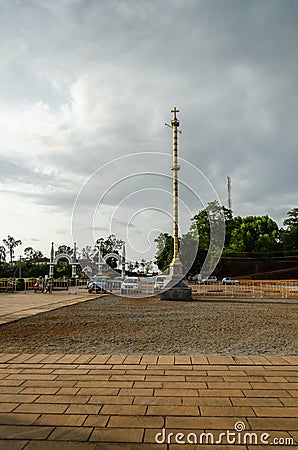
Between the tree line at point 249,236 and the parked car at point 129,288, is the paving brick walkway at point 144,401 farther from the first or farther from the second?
the tree line at point 249,236

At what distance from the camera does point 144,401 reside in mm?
3250

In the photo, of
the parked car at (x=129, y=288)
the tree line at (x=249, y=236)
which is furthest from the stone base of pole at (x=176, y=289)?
the tree line at (x=249, y=236)

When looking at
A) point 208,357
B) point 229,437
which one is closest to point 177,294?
point 208,357

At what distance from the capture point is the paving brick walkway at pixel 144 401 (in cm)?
259

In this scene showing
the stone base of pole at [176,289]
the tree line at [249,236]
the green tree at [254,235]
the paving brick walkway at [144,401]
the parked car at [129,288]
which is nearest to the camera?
the paving brick walkway at [144,401]

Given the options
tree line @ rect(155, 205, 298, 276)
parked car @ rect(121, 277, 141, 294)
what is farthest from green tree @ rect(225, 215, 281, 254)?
parked car @ rect(121, 277, 141, 294)

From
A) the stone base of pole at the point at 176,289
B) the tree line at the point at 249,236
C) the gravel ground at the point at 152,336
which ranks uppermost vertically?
the tree line at the point at 249,236

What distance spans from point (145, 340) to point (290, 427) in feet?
12.1

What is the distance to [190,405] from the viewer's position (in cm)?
315

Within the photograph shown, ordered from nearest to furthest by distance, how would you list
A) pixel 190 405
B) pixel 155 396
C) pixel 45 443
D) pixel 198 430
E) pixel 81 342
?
pixel 45 443, pixel 198 430, pixel 190 405, pixel 155 396, pixel 81 342

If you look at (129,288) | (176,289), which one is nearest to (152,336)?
(176,289)

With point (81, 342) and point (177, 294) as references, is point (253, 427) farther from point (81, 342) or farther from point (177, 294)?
point (177, 294)

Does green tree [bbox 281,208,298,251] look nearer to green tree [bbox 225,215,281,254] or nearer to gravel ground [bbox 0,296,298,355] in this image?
green tree [bbox 225,215,281,254]

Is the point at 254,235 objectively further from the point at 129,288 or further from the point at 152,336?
the point at 152,336
